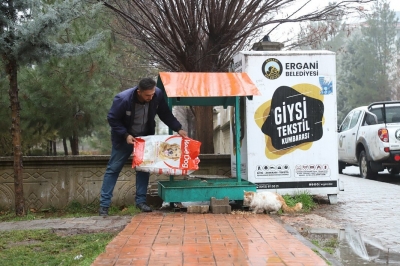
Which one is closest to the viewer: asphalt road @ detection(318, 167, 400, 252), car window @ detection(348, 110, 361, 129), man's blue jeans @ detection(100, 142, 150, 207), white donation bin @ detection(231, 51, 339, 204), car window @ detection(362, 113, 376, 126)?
asphalt road @ detection(318, 167, 400, 252)

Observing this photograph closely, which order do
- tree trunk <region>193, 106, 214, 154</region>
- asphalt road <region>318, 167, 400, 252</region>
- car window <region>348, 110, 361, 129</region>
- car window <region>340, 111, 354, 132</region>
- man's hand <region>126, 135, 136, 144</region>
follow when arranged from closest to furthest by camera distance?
1. asphalt road <region>318, 167, 400, 252</region>
2. man's hand <region>126, 135, 136, 144</region>
3. tree trunk <region>193, 106, 214, 154</region>
4. car window <region>348, 110, 361, 129</region>
5. car window <region>340, 111, 354, 132</region>

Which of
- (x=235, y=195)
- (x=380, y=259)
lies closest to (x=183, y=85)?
(x=235, y=195)

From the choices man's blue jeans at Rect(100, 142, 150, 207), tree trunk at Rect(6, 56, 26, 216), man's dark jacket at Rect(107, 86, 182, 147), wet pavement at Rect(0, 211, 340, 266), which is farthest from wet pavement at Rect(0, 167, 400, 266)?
man's dark jacket at Rect(107, 86, 182, 147)

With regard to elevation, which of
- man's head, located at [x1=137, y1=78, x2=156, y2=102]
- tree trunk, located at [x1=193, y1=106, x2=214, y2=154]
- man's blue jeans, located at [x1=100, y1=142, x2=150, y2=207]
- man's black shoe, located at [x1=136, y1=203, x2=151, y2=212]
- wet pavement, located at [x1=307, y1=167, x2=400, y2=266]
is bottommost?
wet pavement, located at [x1=307, y1=167, x2=400, y2=266]

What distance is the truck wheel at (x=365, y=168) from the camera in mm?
15467

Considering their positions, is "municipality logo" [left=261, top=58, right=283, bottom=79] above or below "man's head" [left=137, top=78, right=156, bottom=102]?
above

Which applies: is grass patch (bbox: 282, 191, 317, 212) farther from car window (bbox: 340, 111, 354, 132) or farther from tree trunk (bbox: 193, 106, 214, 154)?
car window (bbox: 340, 111, 354, 132)

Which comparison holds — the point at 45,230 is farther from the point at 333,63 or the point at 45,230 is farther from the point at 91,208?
the point at 333,63

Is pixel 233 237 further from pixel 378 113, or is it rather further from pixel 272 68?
pixel 378 113

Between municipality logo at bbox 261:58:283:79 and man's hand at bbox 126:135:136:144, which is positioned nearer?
man's hand at bbox 126:135:136:144

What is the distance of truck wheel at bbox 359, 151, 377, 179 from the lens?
15467 millimetres

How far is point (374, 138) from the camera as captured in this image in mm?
14664

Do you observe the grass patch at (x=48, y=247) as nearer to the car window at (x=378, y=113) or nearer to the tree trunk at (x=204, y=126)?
the tree trunk at (x=204, y=126)

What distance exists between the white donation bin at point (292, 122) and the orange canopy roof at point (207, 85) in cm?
71
